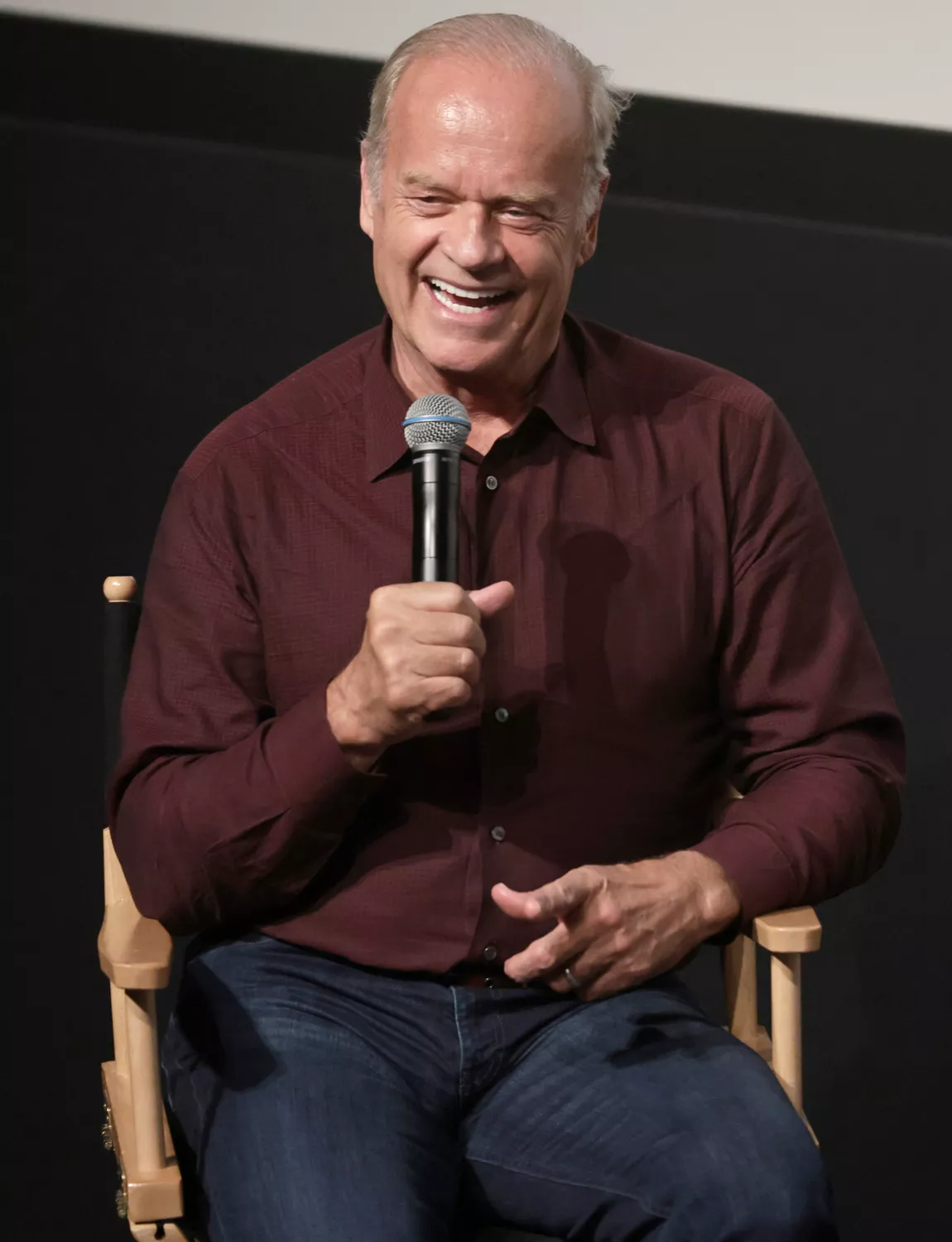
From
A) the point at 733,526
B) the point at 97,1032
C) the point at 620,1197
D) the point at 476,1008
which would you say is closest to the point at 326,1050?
the point at 476,1008

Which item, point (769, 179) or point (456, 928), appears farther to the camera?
point (769, 179)

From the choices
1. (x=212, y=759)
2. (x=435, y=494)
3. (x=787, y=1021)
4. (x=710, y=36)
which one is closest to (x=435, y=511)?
(x=435, y=494)

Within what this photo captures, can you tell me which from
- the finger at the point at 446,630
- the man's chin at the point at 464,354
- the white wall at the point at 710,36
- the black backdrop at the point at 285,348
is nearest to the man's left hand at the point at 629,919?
the finger at the point at 446,630

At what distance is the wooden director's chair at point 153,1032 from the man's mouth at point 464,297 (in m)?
0.60

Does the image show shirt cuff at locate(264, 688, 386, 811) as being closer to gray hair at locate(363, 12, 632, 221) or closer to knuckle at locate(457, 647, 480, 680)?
knuckle at locate(457, 647, 480, 680)

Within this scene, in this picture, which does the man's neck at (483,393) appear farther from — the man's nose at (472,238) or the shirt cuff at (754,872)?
the shirt cuff at (754,872)

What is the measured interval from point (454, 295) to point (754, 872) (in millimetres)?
648

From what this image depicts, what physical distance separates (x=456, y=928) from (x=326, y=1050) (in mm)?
187

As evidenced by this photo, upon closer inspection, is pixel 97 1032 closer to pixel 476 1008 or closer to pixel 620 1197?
pixel 476 1008

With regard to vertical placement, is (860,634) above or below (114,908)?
above

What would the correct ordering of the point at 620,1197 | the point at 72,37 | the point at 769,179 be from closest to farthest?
the point at 620,1197
the point at 72,37
the point at 769,179

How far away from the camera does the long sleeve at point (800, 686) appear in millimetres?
1653

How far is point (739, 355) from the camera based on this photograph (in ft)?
8.20

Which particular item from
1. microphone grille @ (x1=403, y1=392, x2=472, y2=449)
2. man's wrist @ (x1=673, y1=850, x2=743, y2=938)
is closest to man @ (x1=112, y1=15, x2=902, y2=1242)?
man's wrist @ (x1=673, y1=850, x2=743, y2=938)
